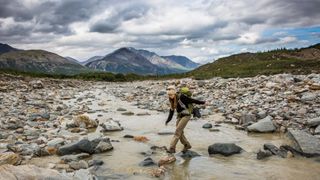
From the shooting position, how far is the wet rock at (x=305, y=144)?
39.8 ft

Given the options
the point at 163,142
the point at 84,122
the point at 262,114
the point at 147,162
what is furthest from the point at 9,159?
the point at 262,114

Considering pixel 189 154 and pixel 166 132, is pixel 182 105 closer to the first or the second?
pixel 189 154

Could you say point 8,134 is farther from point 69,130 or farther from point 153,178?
point 153,178

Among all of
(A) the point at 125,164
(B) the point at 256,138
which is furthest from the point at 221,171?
(B) the point at 256,138

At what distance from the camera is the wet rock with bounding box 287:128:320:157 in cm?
1212

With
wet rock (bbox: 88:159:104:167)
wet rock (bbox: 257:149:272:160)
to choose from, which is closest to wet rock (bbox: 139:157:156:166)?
wet rock (bbox: 88:159:104:167)

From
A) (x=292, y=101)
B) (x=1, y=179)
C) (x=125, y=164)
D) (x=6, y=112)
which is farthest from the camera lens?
(x=6, y=112)

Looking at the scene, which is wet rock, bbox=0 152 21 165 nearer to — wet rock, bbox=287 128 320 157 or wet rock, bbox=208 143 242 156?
wet rock, bbox=208 143 242 156

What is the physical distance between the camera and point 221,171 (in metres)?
11.1

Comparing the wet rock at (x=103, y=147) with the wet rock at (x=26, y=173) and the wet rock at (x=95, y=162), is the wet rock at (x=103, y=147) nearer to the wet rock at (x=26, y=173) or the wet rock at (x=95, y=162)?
the wet rock at (x=95, y=162)

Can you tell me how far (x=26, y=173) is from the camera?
705cm

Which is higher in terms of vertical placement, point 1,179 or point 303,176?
point 1,179

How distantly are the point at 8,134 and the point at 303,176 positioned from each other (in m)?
12.1

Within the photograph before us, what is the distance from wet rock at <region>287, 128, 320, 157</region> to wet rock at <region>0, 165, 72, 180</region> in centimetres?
803
